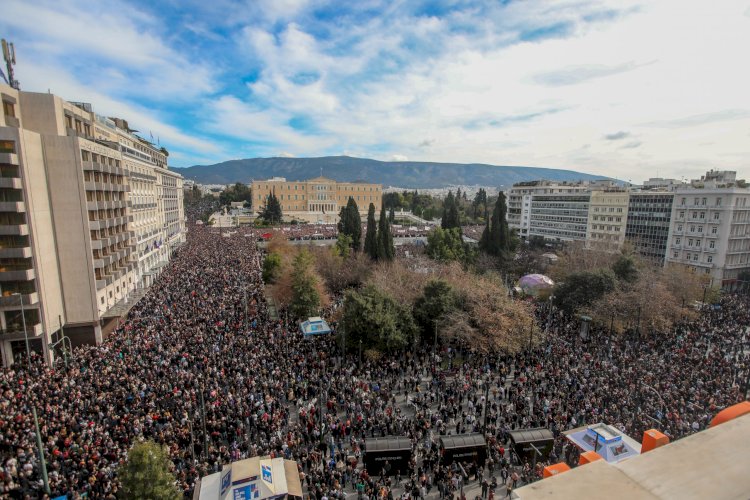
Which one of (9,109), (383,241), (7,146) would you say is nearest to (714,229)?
(383,241)

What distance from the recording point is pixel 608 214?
60.5m

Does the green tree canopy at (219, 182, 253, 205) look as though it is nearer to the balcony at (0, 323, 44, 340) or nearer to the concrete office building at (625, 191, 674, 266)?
the concrete office building at (625, 191, 674, 266)

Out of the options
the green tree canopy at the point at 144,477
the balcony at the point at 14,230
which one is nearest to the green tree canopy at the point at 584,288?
the green tree canopy at the point at 144,477

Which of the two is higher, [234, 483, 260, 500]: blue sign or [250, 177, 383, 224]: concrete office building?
[250, 177, 383, 224]: concrete office building

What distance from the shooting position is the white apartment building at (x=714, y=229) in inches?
1714

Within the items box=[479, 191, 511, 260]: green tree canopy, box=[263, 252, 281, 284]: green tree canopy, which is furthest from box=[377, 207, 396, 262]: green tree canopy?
box=[479, 191, 511, 260]: green tree canopy

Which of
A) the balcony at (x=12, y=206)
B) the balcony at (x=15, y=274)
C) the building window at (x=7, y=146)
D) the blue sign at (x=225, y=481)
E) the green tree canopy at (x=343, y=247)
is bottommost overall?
the blue sign at (x=225, y=481)

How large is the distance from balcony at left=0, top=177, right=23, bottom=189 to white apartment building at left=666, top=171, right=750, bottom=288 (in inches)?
2291

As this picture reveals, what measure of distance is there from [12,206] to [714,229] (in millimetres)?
62068

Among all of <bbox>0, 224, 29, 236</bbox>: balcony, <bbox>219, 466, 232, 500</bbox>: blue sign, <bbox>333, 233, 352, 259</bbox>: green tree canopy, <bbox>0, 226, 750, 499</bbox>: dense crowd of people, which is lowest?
<bbox>0, 226, 750, 499</bbox>: dense crowd of people

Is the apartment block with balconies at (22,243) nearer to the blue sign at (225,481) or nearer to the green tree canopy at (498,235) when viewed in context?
the blue sign at (225,481)

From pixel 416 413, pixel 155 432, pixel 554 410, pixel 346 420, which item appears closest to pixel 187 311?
pixel 155 432

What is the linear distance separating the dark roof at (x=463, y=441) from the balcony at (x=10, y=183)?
24457 millimetres

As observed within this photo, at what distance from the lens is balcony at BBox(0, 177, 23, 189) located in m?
20.4
